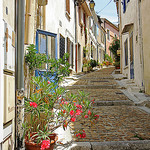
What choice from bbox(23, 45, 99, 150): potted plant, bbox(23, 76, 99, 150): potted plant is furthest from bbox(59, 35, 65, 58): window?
bbox(23, 76, 99, 150): potted plant

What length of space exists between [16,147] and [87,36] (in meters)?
18.3

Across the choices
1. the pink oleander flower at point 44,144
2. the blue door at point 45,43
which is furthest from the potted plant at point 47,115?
the blue door at point 45,43

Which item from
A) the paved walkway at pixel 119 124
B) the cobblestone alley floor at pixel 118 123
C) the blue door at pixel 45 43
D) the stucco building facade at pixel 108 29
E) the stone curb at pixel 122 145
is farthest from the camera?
the stucco building facade at pixel 108 29

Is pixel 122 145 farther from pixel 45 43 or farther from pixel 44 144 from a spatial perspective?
pixel 45 43

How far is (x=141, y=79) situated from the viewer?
8.17m

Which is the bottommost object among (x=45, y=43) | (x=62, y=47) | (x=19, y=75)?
(x=19, y=75)

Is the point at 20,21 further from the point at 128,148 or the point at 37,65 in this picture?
the point at 128,148

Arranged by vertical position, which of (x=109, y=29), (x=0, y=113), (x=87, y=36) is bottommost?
(x=0, y=113)

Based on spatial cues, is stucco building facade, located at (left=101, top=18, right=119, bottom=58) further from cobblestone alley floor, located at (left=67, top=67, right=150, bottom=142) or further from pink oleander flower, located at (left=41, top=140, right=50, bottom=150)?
pink oleander flower, located at (left=41, top=140, right=50, bottom=150)

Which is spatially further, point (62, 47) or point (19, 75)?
point (62, 47)

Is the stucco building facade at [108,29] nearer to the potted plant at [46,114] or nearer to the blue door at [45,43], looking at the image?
the blue door at [45,43]

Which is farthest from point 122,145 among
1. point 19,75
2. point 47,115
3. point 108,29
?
point 108,29

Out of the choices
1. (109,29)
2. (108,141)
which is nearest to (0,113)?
(108,141)

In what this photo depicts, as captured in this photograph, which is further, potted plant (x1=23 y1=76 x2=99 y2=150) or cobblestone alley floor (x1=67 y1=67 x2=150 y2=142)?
cobblestone alley floor (x1=67 y1=67 x2=150 y2=142)
